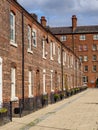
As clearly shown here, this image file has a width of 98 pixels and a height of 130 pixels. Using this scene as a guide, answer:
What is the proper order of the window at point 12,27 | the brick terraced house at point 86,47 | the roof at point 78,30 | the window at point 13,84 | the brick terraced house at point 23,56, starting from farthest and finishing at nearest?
the roof at point 78,30
the brick terraced house at point 86,47
the window at point 12,27
the window at point 13,84
the brick terraced house at point 23,56

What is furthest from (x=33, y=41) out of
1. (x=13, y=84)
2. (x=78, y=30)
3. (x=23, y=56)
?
(x=78, y=30)

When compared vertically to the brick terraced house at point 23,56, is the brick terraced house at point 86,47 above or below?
above

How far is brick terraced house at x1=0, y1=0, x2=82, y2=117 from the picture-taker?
18922 millimetres

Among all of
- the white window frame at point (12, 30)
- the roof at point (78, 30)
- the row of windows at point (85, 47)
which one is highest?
the roof at point (78, 30)

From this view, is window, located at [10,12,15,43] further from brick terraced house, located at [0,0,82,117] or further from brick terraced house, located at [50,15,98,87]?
brick terraced house, located at [50,15,98,87]

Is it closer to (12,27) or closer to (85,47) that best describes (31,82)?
(12,27)

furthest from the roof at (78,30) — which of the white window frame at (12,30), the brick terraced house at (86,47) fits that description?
the white window frame at (12,30)

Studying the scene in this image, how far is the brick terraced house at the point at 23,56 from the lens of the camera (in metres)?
18.9

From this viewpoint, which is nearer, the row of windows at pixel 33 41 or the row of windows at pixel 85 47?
the row of windows at pixel 33 41

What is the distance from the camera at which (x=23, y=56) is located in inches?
917

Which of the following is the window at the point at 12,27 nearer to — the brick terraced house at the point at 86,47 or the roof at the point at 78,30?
the brick terraced house at the point at 86,47

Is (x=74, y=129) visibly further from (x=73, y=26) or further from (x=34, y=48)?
(x=73, y=26)

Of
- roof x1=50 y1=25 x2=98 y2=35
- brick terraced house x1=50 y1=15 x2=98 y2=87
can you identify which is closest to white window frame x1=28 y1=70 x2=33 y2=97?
brick terraced house x1=50 y1=15 x2=98 y2=87

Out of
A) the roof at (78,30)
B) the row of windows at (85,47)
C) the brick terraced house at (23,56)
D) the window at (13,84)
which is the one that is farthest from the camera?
the roof at (78,30)
